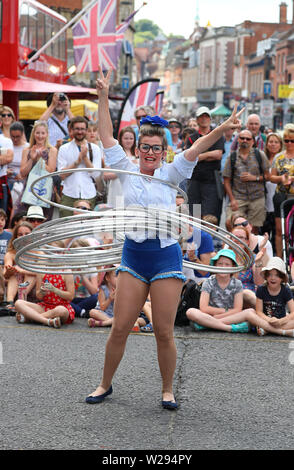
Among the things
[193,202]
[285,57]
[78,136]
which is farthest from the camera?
[285,57]

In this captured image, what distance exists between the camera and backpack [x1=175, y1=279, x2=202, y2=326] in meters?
8.63

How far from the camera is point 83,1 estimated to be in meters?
53.4

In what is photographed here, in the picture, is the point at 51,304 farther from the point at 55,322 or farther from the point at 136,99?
the point at 136,99

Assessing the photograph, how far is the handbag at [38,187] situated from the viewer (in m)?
10.6

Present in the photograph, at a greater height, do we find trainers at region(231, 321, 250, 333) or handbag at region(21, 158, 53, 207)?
handbag at region(21, 158, 53, 207)

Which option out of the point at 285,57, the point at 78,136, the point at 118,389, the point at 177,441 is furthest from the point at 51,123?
the point at 285,57

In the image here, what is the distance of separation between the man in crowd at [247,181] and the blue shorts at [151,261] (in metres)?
5.68

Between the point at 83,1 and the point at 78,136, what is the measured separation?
150ft

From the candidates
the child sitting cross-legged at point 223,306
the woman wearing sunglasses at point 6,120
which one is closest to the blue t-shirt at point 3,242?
the woman wearing sunglasses at point 6,120

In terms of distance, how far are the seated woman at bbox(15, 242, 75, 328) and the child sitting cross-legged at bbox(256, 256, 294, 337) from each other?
2.10 meters

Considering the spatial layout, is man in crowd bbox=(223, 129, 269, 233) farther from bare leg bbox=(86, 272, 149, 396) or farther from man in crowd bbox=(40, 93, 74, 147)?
bare leg bbox=(86, 272, 149, 396)

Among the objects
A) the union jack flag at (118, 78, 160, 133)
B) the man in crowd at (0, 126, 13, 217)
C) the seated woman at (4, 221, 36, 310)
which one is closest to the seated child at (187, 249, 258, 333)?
the seated woman at (4, 221, 36, 310)

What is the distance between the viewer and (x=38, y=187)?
10.7m
